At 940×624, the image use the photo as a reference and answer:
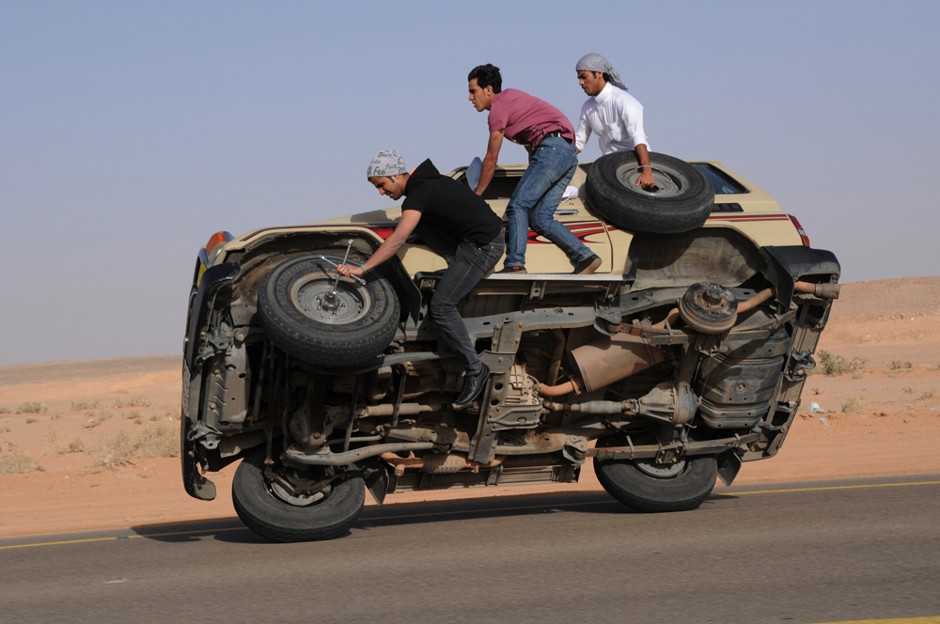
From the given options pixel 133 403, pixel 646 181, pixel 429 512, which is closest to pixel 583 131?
pixel 646 181

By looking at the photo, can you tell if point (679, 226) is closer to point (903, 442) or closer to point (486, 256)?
point (486, 256)

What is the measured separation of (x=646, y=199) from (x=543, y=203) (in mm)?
746

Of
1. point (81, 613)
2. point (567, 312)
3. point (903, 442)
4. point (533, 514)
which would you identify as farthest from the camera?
point (903, 442)

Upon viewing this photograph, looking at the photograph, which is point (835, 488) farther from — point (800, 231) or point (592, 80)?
point (592, 80)

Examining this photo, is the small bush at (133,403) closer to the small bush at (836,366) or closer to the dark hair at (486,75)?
the small bush at (836,366)

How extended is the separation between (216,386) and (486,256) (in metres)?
1.99

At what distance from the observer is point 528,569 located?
684 cm

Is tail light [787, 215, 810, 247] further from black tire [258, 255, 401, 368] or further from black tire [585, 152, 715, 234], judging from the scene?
black tire [258, 255, 401, 368]

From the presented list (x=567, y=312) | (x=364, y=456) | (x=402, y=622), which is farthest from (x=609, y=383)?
(x=402, y=622)

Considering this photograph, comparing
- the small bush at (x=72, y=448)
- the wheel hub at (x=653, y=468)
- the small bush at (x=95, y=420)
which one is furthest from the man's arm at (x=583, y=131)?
the small bush at (x=95, y=420)

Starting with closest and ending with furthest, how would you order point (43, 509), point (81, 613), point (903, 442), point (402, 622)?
point (402, 622), point (81, 613), point (43, 509), point (903, 442)

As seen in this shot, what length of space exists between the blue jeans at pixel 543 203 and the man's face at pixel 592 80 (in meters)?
1.06

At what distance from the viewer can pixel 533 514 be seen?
9.56m

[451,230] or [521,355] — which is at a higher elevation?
[451,230]
